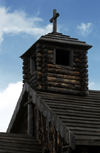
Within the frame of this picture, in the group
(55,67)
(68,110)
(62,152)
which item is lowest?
(62,152)

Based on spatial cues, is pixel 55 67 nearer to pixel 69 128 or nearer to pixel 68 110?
pixel 68 110

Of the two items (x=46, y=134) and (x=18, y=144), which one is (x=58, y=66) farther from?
(x=18, y=144)

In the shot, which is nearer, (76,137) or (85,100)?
(76,137)

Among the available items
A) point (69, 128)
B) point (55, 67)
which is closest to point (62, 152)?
point (69, 128)

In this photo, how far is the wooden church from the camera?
11.5m

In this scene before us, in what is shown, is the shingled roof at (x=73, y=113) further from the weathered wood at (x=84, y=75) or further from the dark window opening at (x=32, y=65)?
the dark window opening at (x=32, y=65)

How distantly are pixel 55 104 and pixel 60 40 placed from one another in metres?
3.93

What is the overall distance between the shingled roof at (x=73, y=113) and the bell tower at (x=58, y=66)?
0.49m

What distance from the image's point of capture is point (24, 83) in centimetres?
1728

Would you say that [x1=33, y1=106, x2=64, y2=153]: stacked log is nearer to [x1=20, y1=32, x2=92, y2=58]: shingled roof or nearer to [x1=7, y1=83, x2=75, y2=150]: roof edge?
[x1=7, y1=83, x2=75, y2=150]: roof edge

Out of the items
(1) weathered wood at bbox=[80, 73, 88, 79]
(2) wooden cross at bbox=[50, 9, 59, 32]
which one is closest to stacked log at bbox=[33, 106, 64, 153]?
(1) weathered wood at bbox=[80, 73, 88, 79]

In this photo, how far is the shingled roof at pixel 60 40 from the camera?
53.2 ft

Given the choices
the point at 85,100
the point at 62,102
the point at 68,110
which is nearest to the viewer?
the point at 68,110

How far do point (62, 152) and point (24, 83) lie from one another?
628 cm
